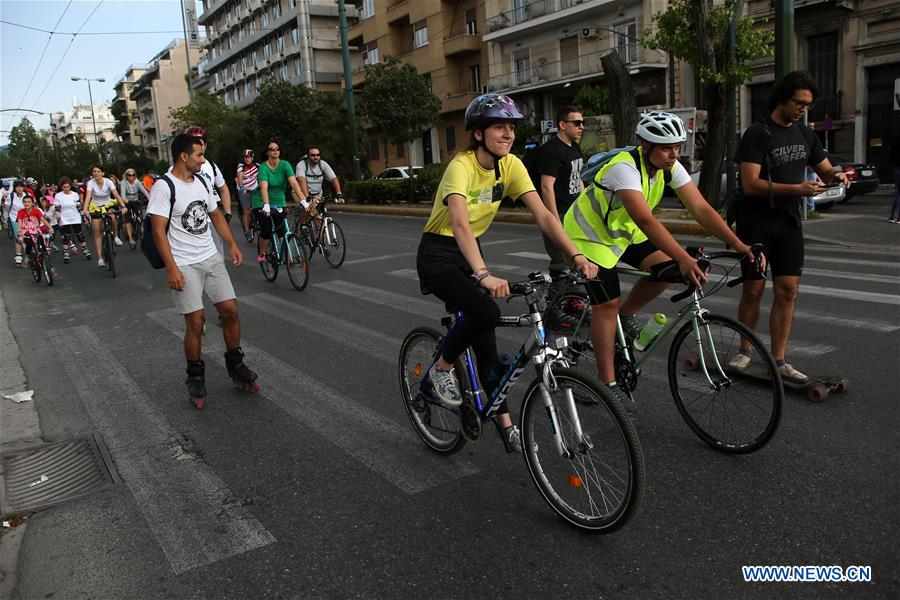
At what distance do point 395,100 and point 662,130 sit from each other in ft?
91.2

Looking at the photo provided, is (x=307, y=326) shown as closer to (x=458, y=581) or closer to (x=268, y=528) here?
(x=268, y=528)

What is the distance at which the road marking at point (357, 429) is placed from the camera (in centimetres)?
390

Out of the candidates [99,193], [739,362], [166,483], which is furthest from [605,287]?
[99,193]

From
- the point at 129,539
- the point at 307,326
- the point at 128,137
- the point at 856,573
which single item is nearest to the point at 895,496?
the point at 856,573

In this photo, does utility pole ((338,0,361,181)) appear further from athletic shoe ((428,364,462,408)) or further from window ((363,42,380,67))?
athletic shoe ((428,364,462,408))

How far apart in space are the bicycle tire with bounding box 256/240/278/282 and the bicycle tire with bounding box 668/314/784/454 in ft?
24.0

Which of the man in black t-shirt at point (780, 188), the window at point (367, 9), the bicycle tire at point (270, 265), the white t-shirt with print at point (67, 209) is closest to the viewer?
the man in black t-shirt at point (780, 188)

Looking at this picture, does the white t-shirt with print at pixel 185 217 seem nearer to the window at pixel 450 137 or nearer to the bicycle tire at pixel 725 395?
the bicycle tire at pixel 725 395

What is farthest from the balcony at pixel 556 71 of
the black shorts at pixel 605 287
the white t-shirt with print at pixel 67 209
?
the black shorts at pixel 605 287

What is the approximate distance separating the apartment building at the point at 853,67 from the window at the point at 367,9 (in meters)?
28.3

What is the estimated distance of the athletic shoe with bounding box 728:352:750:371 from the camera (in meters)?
3.68

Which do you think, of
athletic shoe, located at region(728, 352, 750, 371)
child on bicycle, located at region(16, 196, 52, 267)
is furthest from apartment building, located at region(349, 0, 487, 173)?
athletic shoe, located at region(728, 352, 750, 371)

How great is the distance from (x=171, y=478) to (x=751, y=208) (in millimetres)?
3945

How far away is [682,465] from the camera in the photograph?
12.3 ft
